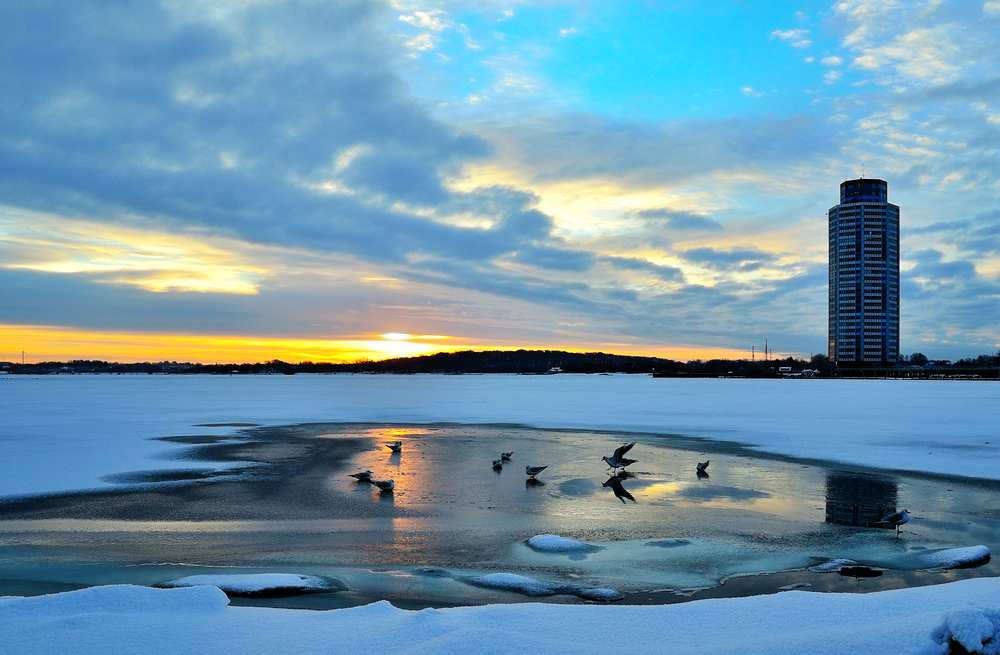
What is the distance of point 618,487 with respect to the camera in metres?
13.8

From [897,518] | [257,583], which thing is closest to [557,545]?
[257,583]

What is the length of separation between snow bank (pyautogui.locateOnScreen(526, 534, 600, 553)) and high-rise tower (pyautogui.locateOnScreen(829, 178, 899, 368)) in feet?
644

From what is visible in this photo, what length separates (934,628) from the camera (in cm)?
517

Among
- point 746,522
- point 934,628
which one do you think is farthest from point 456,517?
point 934,628

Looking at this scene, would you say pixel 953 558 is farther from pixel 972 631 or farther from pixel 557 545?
pixel 557 545

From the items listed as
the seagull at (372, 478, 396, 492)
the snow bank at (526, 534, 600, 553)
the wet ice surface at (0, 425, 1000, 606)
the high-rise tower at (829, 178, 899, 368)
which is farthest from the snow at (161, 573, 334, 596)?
the high-rise tower at (829, 178, 899, 368)

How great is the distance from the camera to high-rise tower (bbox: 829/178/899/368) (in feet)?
588

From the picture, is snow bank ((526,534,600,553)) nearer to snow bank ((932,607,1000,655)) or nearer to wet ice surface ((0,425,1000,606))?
wet ice surface ((0,425,1000,606))

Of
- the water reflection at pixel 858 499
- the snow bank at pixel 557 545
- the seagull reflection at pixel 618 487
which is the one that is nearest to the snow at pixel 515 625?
the snow bank at pixel 557 545

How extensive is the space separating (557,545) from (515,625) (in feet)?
11.3

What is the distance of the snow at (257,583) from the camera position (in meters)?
7.25

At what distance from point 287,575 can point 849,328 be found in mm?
200756

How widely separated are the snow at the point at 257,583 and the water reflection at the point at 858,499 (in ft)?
26.5

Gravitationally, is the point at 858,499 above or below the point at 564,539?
above
